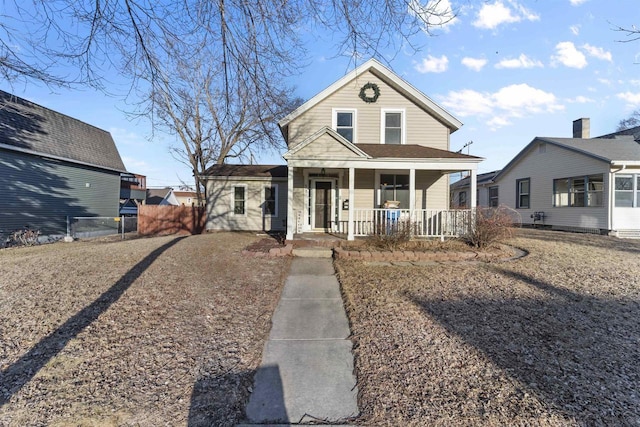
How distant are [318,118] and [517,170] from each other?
1387 centimetres

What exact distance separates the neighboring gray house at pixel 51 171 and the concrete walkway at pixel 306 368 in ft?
44.0

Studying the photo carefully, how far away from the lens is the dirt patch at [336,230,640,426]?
252cm

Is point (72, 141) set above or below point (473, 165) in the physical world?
above

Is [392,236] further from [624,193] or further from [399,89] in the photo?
[624,193]

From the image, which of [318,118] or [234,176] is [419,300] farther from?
[234,176]

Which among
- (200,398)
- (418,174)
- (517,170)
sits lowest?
(200,398)

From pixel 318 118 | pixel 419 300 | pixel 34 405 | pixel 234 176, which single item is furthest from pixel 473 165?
pixel 34 405

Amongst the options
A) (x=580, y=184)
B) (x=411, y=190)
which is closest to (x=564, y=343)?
(x=411, y=190)

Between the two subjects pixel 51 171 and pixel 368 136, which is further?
pixel 51 171

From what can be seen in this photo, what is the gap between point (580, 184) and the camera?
1503 centimetres

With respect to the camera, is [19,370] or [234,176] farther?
[234,176]

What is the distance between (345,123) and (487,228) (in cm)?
633

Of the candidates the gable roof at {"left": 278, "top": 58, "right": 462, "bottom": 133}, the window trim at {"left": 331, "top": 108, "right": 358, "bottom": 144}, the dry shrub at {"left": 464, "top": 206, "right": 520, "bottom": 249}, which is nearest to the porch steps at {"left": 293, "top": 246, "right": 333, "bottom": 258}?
the dry shrub at {"left": 464, "top": 206, "right": 520, "bottom": 249}

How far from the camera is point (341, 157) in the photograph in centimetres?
980
